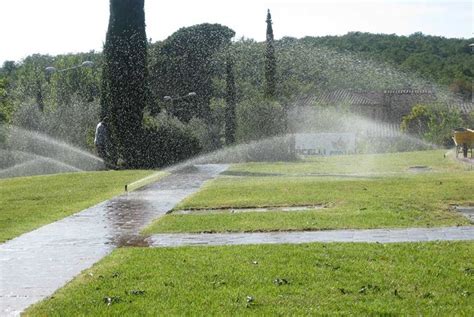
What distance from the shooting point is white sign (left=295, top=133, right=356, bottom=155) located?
121 feet

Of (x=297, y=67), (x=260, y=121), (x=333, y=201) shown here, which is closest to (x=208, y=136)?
(x=260, y=121)

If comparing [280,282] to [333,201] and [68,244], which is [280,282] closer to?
[68,244]

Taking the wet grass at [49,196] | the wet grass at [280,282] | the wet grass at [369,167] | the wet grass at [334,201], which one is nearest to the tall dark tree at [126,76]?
the wet grass at [49,196]

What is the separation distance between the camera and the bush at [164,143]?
26.4m

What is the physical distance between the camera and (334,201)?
12742 millimetres

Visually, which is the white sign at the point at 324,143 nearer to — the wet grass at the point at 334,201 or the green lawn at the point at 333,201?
the wet grass at the point at 334,201

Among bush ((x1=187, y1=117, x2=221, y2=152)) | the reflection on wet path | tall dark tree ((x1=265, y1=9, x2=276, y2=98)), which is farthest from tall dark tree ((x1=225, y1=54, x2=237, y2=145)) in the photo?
the reflection on wet path

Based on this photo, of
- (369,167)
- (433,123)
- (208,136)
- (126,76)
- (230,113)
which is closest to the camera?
(369,167)

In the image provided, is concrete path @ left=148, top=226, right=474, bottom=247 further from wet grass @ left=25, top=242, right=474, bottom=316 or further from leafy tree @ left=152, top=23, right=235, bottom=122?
leafy tree @ left=152, top=23, right=235, bottom=122

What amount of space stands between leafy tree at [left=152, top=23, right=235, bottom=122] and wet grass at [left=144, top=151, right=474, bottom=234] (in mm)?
45016

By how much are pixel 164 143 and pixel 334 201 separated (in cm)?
1477

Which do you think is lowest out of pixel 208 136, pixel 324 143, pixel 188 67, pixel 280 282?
pixel 324 143

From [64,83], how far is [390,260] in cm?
7113

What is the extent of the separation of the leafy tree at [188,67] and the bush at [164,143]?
3414 centimetres
